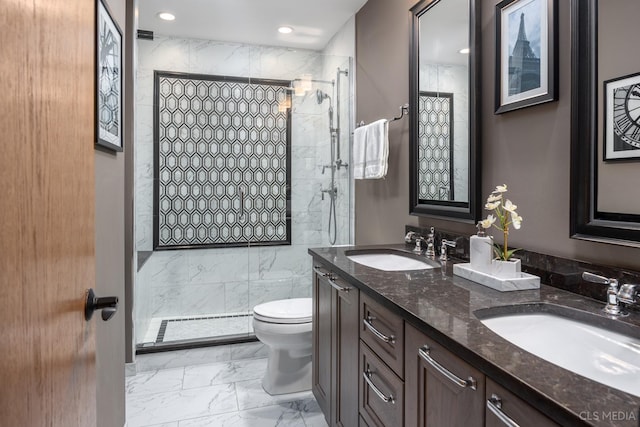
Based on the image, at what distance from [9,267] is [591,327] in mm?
1244

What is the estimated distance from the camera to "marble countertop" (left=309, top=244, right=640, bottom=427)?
2.03 ft

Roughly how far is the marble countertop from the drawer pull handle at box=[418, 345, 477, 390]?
6 cm

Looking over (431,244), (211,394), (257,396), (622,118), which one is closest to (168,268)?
(211,394)

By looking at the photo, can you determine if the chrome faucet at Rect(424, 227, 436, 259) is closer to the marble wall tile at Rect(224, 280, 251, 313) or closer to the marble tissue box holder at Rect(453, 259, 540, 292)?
the marble tissue box holder at Rect(453, 259, 540, 292)

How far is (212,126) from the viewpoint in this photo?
11.4 ft

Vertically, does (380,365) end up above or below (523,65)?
below

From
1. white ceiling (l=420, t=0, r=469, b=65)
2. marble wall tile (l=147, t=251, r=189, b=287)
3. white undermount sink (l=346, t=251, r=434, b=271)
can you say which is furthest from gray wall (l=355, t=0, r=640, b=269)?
marble wall tile (l=147, t=251, r=189, b=287)

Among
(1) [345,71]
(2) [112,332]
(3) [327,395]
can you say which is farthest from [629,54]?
(1) [345,71]

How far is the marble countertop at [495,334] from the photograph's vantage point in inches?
24.3

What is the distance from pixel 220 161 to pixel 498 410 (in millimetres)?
3104

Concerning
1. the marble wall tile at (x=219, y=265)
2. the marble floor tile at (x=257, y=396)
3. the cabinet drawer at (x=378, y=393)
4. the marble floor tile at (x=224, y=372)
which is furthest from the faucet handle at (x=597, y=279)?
the marble wall tile at (x=219, y=265)

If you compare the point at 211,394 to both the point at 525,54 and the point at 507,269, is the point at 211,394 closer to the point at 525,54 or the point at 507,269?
the point at 507,269

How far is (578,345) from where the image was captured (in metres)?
1.00

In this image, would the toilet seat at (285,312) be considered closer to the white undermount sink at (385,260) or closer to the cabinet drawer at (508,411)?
the white undermount sink at (385,260)
